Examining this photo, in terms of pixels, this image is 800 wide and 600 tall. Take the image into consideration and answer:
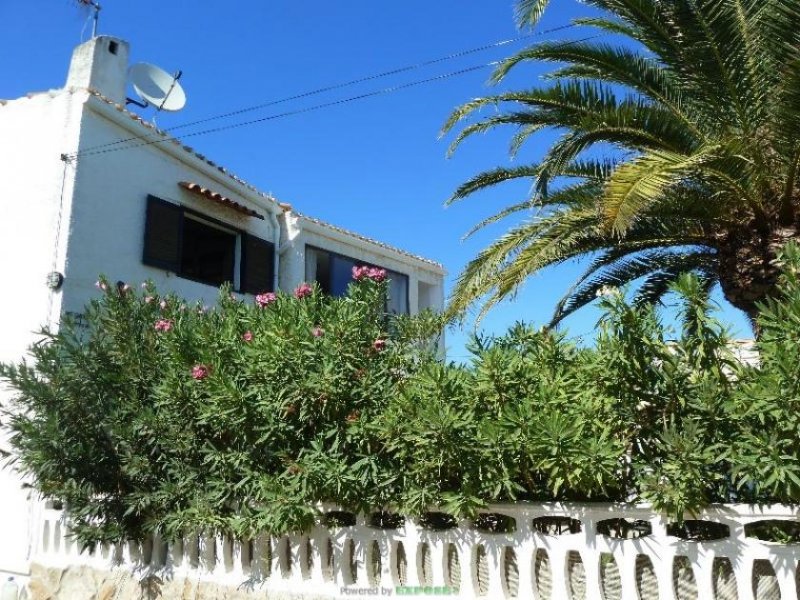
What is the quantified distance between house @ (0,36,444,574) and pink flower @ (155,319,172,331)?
8.44ft

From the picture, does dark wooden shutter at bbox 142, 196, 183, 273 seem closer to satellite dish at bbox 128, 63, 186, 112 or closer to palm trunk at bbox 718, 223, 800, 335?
satellite dish at bbox 128, 63, 186, 112

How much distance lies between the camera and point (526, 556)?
5016 millimetres

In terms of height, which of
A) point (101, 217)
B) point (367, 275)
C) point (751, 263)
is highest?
point (101, 217)

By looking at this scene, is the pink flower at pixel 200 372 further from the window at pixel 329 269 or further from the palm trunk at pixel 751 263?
the window at pixel 329 269

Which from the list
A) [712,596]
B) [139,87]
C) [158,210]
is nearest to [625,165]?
[712,596]

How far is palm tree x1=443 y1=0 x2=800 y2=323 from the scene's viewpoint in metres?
6.15

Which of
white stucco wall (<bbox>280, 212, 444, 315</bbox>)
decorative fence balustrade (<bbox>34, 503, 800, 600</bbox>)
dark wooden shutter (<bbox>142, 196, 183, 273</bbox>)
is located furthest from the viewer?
white stucco wall (<bbox>280, 212, 444, 315</bbox>)

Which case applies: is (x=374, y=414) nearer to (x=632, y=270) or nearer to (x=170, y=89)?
(x=632, y=270)

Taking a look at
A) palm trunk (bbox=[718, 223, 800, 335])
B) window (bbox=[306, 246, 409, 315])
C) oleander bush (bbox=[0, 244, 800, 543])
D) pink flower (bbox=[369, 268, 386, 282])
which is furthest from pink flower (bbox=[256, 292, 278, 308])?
window (bbox=[306, 246, 409, 315])

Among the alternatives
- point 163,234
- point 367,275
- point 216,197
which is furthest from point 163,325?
point 216,197

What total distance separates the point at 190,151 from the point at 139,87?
196cm

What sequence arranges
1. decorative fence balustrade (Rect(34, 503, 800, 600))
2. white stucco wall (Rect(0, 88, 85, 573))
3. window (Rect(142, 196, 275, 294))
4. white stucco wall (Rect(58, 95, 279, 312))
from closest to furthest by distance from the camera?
decorative fence balustrade (Rect(34, 503, 800, 600))
white stucco wall (Rect(0, 88, 85, 573))
white stucco wall (Rect(58, 95, 279, 312))
window (Rect(142, 196, 275, 294))

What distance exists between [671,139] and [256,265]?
818 centimetres

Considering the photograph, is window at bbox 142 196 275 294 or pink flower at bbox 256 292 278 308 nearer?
pink flower at bbox 256 292 278 308
